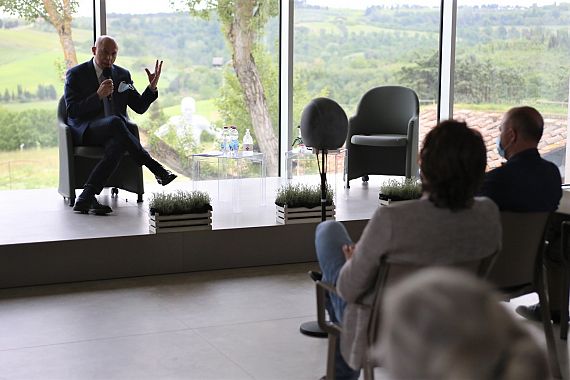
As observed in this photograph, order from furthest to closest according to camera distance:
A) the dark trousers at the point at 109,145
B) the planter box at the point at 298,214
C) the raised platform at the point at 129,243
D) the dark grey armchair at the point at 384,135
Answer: the dark grey armchair at the point at 384,135
the dark trousers at the point at 109,145
the planter box at the point at 298,214
the raised platform at the point at 129,243

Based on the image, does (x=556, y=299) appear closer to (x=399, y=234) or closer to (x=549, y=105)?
(x=399, y=234)

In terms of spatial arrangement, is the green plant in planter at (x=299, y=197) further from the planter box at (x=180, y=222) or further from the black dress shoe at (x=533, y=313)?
the black dress shoe at (x=533, y=313)

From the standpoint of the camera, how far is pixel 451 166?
2.82 meters

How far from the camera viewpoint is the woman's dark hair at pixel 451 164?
9.23 feet

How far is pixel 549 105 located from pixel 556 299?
6097 millimetres

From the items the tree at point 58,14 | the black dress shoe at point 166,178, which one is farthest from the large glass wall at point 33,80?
the black dress shoe at point 166,178

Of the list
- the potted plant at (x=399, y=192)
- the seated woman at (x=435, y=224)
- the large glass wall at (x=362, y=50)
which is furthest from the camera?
the large glass wall at (x=362, y=50)

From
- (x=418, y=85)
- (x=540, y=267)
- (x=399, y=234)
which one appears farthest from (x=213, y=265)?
(x=418, y=85)

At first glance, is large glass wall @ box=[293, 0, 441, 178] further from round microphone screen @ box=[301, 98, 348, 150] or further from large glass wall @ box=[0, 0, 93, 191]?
round microphone screen @ box=[301, 98, 348, 150]

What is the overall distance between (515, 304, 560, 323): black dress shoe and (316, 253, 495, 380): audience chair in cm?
173

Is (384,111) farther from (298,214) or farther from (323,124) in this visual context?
(323,124)

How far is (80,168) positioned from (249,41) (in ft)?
9.28

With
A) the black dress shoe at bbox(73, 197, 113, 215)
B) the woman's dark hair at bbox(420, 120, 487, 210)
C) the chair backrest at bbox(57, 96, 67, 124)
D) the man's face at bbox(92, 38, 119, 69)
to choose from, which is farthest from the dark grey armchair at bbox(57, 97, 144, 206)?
the woman's dark hair at bbox(420, 120, 487, 210)

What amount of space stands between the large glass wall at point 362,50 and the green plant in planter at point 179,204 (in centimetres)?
342
